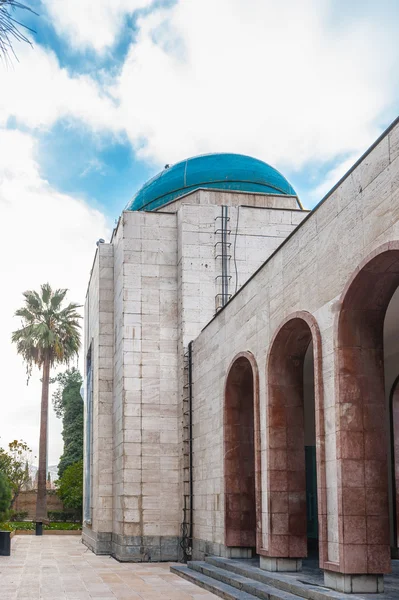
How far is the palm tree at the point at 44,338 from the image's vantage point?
37375 mm

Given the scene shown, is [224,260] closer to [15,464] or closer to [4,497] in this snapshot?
[4,497]

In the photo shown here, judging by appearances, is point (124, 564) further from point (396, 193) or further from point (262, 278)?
point (396, 193)

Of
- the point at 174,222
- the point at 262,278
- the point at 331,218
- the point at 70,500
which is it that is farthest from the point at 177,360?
the point at 70,500

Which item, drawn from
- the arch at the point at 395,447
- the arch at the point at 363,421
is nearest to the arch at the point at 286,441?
the arch at the point at 363,421

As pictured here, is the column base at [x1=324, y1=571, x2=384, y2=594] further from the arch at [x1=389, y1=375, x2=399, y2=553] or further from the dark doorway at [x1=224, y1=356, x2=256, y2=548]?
the arch at [x1=389, y1=375, x2=399, y2=553]

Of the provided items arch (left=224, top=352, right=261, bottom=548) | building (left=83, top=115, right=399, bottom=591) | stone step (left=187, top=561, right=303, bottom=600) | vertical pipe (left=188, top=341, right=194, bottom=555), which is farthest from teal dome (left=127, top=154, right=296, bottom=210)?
stone step (left=187, top=561, right=303, bottom=600)

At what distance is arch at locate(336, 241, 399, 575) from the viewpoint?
998 cm

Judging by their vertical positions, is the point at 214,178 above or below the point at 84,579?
above

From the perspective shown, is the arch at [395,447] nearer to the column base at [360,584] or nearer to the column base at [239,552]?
the column base at [239,552]

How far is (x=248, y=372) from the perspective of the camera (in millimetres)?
16688

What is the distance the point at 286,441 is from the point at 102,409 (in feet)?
36.0

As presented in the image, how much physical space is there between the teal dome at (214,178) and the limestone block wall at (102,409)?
98.4 inches

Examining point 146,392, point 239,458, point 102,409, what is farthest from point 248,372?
point 102,409

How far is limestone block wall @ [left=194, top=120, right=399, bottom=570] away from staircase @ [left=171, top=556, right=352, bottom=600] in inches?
20.2
